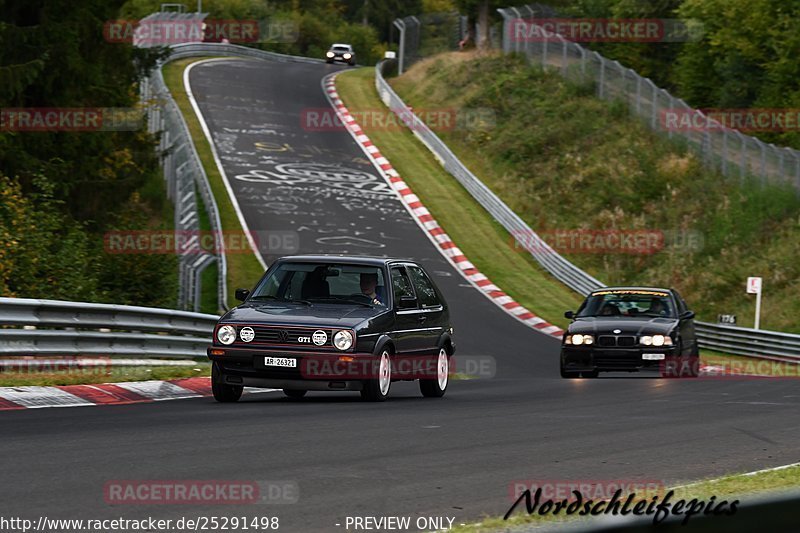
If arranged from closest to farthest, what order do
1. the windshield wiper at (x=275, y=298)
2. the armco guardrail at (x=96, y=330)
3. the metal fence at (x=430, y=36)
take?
the windshield wiper at (x=275, y=298), the armco guardrail at (x=96, y=330), the metal fence at (x=430, y=36)

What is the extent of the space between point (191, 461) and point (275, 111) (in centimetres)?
5153

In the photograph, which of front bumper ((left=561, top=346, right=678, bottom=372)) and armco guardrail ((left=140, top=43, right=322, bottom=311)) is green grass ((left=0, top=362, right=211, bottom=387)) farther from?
armco guardrail ((left=140, top=43, right=322, bottom=311))

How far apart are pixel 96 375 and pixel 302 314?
8.46ft

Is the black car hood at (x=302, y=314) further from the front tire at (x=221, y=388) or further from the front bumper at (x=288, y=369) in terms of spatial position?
the front tire at (x=221, y=388)

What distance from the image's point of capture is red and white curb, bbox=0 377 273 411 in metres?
11.8

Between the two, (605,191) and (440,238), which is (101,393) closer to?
(440,238)

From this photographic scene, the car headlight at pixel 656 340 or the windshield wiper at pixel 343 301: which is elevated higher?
the windshield wiper at pixel 343 301

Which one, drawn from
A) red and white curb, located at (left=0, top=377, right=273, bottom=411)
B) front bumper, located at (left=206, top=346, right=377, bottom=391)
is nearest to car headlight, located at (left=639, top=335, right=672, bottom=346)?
red and white curb, located at (left=0, top=377, right=273, bottom=411)

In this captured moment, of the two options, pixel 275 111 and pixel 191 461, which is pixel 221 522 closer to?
pixel 191 461

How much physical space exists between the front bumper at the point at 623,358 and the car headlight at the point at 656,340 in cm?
6

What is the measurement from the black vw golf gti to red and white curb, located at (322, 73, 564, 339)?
16.7 metres

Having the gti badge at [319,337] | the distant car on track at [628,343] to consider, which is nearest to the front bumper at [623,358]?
the distant car on track at [628,343]

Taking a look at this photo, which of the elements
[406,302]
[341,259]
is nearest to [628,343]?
[406,302]

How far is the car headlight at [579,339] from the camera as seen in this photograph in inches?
789
